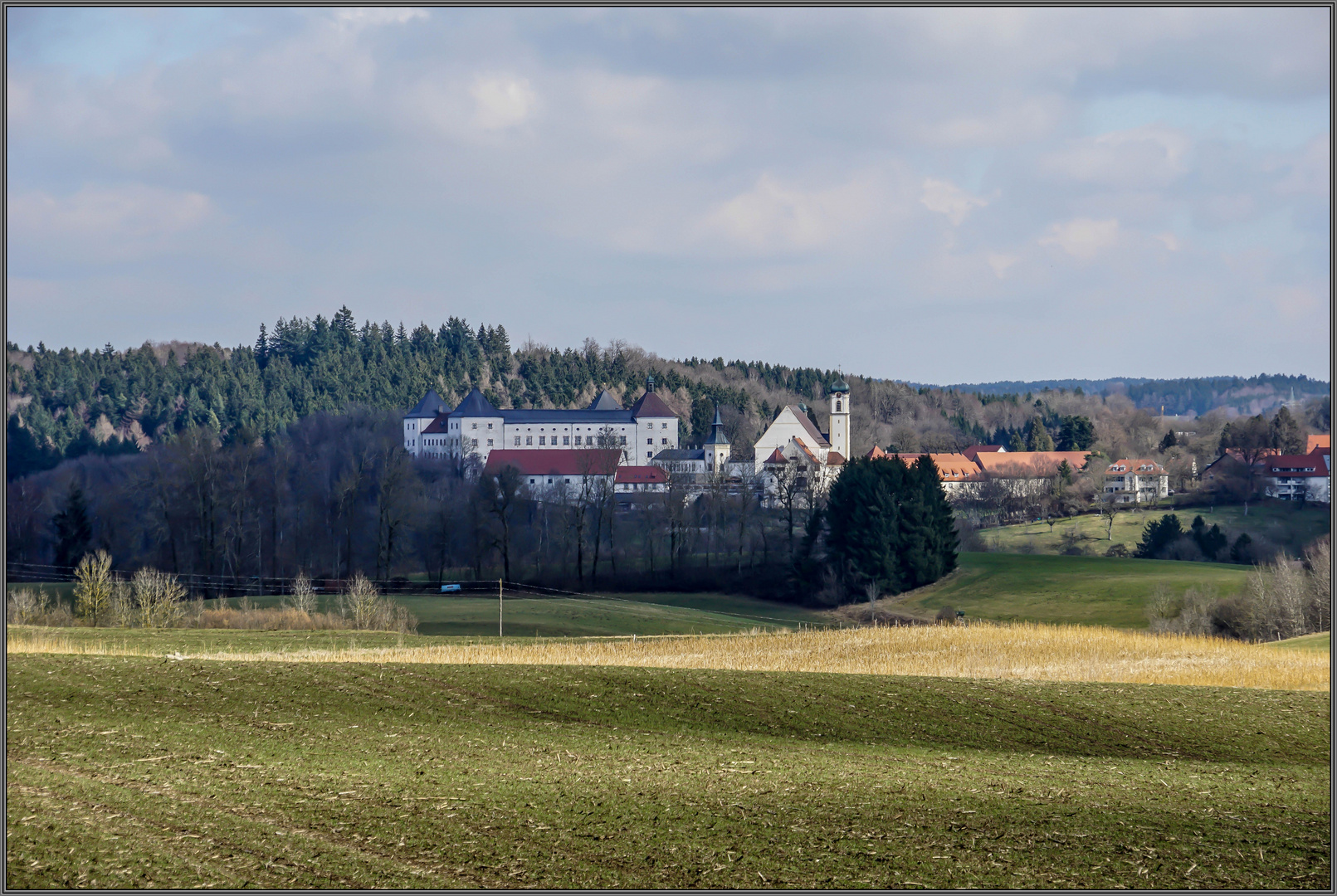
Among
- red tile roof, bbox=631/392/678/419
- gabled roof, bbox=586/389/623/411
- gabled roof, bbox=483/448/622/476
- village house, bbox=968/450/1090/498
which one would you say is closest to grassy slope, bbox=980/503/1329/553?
village house, bbox=968/450/1090/498

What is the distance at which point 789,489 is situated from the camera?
79938 mm

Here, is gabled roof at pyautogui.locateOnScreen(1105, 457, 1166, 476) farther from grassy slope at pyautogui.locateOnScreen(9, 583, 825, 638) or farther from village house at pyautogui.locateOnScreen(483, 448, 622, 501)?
grassy slope at pyautogui.locateOnScreen(9, 583, 825, 638)

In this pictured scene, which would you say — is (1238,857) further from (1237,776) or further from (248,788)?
(248,788)

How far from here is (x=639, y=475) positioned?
110 metres

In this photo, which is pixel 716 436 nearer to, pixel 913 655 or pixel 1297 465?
pixel 1297 465

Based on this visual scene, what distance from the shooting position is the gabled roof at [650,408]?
131 m

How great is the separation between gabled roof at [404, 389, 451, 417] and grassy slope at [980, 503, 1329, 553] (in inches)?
2789

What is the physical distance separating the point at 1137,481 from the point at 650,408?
5471 centimetres

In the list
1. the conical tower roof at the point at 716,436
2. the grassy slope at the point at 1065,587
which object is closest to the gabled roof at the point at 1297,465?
the grassy slope at the point at 1065,587

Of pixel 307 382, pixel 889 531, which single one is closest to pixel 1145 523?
pixel 889 531

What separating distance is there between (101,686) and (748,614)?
4536 centimetres

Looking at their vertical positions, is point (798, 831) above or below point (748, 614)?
above

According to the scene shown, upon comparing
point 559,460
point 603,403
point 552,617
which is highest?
point 603,403

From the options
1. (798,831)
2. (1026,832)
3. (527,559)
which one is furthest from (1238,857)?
(527,559)
